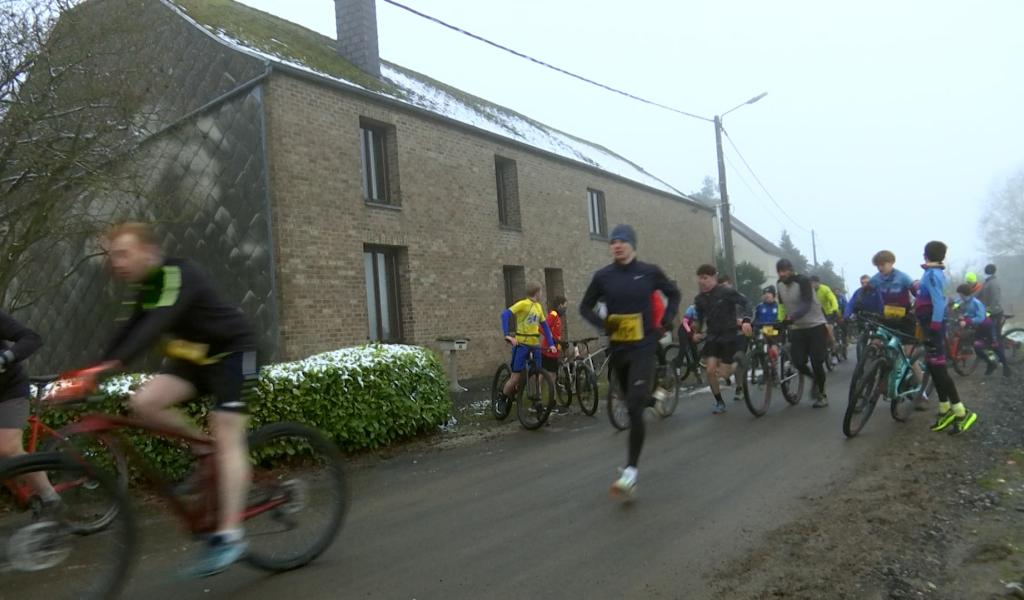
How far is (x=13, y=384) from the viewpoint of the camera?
14.9 feet

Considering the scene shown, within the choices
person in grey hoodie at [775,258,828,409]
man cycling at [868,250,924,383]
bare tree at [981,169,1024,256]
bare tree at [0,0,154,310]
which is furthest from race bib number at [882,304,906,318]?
bare tree at [981,169,1024,256]

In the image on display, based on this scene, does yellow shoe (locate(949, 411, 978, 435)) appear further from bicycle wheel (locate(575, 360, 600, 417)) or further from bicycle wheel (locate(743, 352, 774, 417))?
bicycle wheel (locate(575, 360, 600, 417))

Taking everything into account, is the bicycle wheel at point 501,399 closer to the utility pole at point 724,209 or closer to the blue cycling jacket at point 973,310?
the blue cycling jacket at point 973,310

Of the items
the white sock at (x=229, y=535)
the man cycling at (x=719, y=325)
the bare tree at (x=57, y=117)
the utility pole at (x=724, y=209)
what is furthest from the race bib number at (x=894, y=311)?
the utility pole at (x=724, y=209)

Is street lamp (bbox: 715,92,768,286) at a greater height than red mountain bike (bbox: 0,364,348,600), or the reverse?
street lamp (bbox: 715,92,768,286)

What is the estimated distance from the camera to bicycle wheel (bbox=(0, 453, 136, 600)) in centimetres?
291

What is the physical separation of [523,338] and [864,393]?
3.99 m

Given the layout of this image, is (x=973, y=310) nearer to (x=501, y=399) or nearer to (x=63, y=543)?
(x=501, y=399)

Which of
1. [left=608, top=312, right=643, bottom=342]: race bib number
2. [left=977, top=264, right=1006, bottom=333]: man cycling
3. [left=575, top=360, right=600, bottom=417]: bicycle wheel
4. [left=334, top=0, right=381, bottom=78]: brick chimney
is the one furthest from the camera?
[left=334, top=0, right=381, bottom=78]: brick chimney

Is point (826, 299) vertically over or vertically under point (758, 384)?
over

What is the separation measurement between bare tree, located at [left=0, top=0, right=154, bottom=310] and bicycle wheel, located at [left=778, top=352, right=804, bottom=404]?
8786 millimetres

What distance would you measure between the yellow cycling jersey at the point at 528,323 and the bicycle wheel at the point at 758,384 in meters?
2.61

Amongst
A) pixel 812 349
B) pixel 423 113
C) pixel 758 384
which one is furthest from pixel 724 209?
pixel 758 384

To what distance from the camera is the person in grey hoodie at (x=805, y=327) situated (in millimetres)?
8922
